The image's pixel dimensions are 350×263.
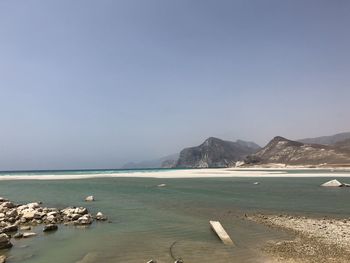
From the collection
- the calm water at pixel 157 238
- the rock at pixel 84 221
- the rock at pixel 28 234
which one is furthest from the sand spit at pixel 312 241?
the rock at pixel 28 234

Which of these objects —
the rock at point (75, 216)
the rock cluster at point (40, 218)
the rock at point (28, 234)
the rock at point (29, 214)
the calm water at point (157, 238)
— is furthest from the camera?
the rock at point (75, 216)

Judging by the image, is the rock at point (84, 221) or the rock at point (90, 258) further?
the rock at point (84, 221)

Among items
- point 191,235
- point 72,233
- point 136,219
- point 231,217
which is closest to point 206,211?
point 231,217

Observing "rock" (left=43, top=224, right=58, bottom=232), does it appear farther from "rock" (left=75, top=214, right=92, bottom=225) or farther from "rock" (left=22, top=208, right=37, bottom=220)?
"rock" (left=22, top=208, right=37, bottom=220)

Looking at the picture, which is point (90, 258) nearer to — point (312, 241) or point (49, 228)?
point (49, 228)

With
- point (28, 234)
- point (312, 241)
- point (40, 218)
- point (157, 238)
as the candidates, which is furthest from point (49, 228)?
point (312, 241)

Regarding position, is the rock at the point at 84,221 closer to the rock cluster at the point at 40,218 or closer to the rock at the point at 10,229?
the rock cluster at the point at 40,218

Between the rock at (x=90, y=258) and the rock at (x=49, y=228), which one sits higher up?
the rock at (x=49, y=228)

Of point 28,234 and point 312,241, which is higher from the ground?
point 28,234

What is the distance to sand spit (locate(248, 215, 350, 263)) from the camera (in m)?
14.8

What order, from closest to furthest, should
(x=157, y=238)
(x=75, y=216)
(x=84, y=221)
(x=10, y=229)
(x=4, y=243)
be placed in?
(x=4, y=243)
(x=157, y=238)
(x=10, y=229)
(x=84, y=221)
(x=75, y=216)

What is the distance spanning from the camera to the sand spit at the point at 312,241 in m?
14.8

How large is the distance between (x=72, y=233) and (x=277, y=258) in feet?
45.6

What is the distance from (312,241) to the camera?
1777cm
